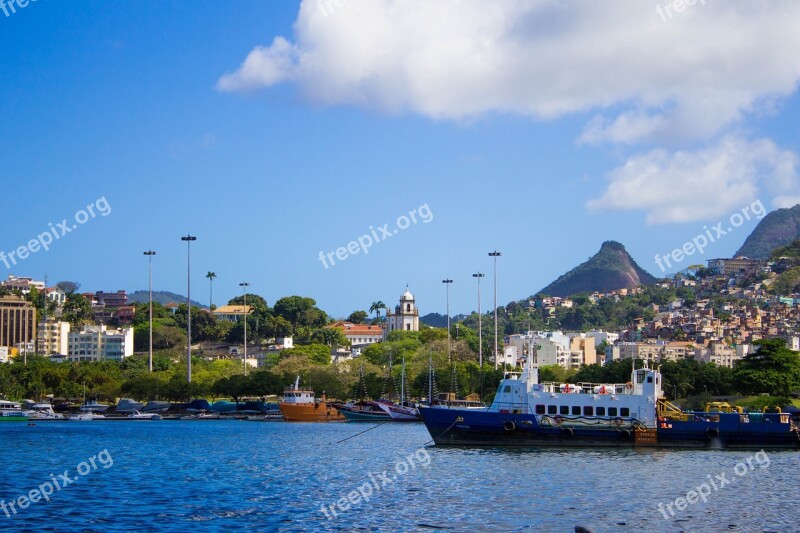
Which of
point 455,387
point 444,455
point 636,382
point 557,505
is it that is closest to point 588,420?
point 636,382

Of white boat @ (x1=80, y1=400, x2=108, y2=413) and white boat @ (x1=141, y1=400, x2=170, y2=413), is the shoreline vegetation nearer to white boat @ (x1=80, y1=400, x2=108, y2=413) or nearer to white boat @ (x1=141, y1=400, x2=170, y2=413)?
white boat @ (x1=141, y1=400, x2=170, y2=413)

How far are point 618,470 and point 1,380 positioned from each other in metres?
107

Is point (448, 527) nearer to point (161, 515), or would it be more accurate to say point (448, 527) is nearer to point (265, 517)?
point (265, 517)

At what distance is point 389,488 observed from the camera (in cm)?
4750

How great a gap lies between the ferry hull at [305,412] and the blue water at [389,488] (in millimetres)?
45406

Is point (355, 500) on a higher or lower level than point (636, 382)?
lower

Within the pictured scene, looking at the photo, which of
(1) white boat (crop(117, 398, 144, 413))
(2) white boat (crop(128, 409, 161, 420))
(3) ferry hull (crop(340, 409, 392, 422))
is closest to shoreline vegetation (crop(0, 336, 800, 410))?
(1) white boat (crop(117, 398, 144, 413))

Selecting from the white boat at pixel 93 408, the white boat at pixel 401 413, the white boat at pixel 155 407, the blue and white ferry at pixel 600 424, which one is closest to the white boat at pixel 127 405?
the white boat at pixel 155 407

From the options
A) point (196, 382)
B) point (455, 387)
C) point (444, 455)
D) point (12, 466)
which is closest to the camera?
point (12, 466)

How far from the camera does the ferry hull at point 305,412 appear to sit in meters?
122

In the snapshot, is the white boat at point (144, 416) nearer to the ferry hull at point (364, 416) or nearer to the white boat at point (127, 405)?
the white boat at point (127, 405)

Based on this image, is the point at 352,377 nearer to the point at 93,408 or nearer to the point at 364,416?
the point at 364,416

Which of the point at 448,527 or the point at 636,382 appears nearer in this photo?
the point at 448,527

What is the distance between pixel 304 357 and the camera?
550 ft
